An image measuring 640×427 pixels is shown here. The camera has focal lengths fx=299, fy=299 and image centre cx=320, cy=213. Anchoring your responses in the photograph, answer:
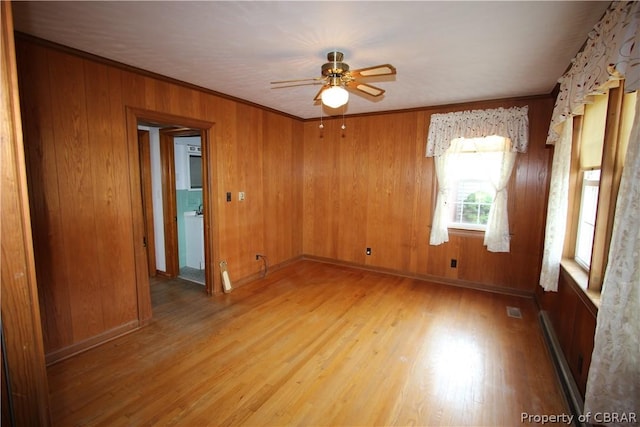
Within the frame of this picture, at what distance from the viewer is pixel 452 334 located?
2879 millimetres

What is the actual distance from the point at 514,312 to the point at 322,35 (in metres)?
3.43

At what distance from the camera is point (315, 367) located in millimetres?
2357

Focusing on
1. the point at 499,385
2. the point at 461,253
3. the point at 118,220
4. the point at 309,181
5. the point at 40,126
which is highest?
the point at 40,126

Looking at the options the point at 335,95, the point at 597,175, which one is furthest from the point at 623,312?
the point at 335,95

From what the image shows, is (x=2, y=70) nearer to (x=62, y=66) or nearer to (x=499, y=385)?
(x=62, y=66)

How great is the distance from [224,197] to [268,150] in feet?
3.52

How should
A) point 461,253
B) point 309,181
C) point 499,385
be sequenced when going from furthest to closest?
point 309,181, point 461,253, point 499,385

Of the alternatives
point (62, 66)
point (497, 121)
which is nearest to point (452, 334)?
point (497, 121)

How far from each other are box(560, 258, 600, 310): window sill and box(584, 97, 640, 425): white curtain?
13.4 inches

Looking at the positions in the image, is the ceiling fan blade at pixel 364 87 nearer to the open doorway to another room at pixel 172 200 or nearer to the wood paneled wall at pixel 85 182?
the wood paneled wall at pixel 85 182

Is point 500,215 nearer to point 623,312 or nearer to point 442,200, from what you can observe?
point 442,200

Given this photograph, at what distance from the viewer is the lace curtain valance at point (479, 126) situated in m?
3.56

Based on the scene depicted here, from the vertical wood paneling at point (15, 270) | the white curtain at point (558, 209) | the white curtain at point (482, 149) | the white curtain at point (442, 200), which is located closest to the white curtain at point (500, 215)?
the white curtain at point (482, 149)

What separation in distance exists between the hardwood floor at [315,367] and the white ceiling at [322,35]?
8.05 ft
